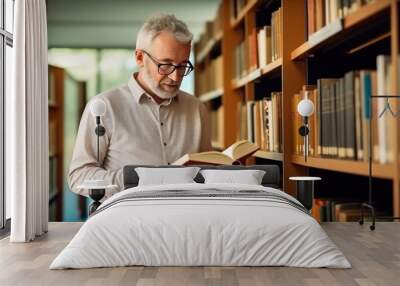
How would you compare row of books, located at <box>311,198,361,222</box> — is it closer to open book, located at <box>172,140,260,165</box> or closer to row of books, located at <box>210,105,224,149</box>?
open book, located at <box>172,140,260,165</box>

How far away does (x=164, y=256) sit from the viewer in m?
3.38

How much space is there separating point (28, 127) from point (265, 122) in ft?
5.84

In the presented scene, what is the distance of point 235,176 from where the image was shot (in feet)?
14.6

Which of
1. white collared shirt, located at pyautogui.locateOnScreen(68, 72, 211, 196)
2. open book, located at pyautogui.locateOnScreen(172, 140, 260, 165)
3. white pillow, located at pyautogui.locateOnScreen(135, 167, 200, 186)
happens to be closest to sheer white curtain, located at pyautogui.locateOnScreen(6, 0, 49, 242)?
white collared shirt, located at pyautogui.locateOnScreen(68, 72, 211, 196)

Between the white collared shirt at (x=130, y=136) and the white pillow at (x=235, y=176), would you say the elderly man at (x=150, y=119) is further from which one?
the white pillow at (x=235, y=176)

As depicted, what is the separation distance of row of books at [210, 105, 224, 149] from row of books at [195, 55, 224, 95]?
220 mm

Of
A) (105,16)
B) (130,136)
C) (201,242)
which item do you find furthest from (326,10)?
(105,16)

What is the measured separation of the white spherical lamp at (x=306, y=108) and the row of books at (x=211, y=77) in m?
1.73

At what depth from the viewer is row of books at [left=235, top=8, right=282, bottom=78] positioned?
16.7 ft

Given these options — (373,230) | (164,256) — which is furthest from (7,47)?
(373,230)

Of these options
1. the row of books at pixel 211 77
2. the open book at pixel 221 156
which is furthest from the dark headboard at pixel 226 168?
the row of books at pixel 211 77

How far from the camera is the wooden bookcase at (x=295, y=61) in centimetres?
393

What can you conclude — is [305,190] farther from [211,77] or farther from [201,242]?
[211,77]

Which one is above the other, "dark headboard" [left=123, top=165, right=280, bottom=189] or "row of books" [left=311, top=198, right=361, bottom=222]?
"dark headboard" [left=123, top=165, right=280, bottom=189]
